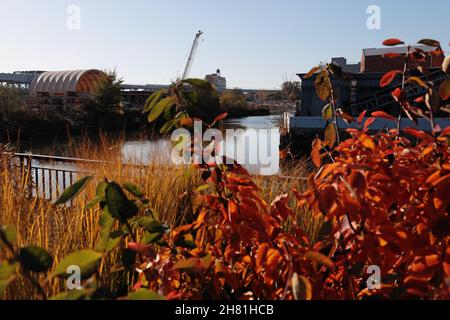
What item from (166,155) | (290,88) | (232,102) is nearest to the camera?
(166,155)

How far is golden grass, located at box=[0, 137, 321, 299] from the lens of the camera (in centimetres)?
219

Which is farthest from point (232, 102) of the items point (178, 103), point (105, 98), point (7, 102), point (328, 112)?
point (178, 103)

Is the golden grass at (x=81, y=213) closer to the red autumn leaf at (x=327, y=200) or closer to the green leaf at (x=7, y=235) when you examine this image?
the green leaf at (x=7, y=235)

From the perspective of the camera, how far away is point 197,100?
144cm

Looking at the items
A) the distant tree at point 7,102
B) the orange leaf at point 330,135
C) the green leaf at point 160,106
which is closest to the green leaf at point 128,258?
the green leaf at point 160,106

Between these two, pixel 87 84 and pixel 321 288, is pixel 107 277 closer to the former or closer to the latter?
pixel 321 288

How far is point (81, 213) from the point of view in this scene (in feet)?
9.41

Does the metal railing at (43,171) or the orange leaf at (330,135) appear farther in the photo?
the metal railing at (43,171)

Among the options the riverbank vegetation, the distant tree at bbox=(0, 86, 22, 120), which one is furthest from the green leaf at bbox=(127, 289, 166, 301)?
the distant tree at bbox=(0, 86, 22, 120)

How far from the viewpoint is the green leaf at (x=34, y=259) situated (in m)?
0.88

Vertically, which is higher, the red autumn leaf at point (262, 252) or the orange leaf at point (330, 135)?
the orange leaf at point (330, 135)

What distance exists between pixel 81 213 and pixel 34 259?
6.75ft

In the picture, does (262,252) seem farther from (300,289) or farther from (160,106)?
(160,106)

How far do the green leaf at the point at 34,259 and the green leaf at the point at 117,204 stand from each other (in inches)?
11.3
